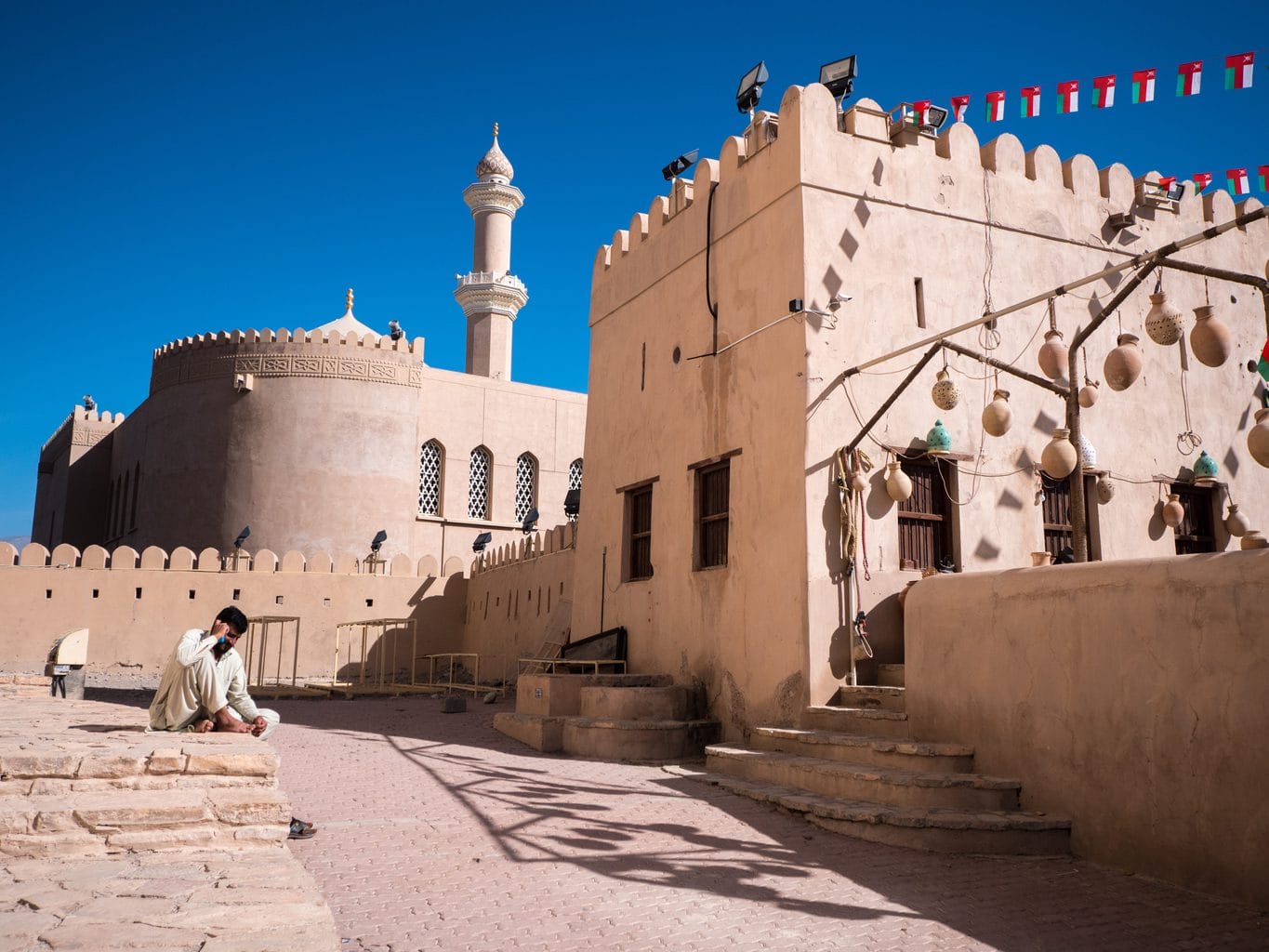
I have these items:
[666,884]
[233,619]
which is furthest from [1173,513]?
A: [233,619]

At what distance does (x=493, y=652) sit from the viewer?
1803 centimetres

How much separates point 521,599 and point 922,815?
11719 mm

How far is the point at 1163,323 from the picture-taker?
6.06 meters

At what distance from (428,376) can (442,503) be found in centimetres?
308

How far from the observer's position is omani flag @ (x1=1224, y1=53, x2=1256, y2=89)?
8.49m

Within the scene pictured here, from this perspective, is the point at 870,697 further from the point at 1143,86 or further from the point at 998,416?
the point at 1143,86

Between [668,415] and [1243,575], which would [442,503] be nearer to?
[668,415]

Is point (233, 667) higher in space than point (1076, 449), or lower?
lower

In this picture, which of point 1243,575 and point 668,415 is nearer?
point 1243,575

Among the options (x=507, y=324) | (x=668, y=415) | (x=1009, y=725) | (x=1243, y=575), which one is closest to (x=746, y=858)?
A: (x=1009, y=725)

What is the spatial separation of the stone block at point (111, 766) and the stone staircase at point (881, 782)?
12.5 feet

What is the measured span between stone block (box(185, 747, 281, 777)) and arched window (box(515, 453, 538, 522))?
67.8 ft

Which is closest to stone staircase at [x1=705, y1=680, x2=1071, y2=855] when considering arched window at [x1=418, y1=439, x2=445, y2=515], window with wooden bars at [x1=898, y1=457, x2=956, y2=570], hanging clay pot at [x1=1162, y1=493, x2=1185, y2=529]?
window with wooden bars at [x1=898, y1=457, x2=956, y2=570]

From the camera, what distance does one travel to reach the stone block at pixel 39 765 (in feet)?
15.6
